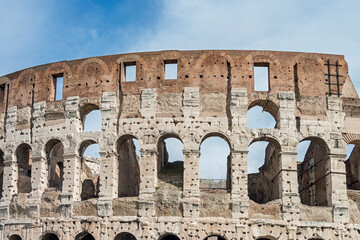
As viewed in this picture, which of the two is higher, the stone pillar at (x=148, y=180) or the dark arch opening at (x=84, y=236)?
the stone pillar at (x=148, y=180)

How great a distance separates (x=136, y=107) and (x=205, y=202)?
4544mm

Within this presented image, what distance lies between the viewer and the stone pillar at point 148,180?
19.9 meters

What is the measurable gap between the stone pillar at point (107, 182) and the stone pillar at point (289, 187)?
614 centimetres

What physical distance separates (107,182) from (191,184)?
10.3 feet

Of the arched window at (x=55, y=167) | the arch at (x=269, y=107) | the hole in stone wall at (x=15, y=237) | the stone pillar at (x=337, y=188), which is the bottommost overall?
the hole in stone wall at (x=15, y=237)

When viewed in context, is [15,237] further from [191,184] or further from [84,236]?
[191,184]

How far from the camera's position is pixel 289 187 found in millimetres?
20000

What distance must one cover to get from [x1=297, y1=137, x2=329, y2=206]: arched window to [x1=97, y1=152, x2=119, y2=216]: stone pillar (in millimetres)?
7282

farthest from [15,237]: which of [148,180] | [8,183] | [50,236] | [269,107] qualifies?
[269,107]

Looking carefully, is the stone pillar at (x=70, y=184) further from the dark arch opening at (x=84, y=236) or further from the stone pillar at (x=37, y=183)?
the stone pillar at (x=37, y=183)

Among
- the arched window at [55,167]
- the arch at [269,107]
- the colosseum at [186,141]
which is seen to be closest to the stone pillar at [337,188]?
the colosseum at [186,141]

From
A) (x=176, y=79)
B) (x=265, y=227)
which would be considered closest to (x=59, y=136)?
(x=176, y=79)

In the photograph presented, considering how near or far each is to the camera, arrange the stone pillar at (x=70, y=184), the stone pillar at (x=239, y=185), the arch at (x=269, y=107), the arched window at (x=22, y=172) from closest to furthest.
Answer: the stone pillar at (x=239, y=185), the stone pillar at (x=70, y=184), the arch at (x=269, y=107), the arched window at (x=22, y=172)

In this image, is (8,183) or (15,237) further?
(8,183)
